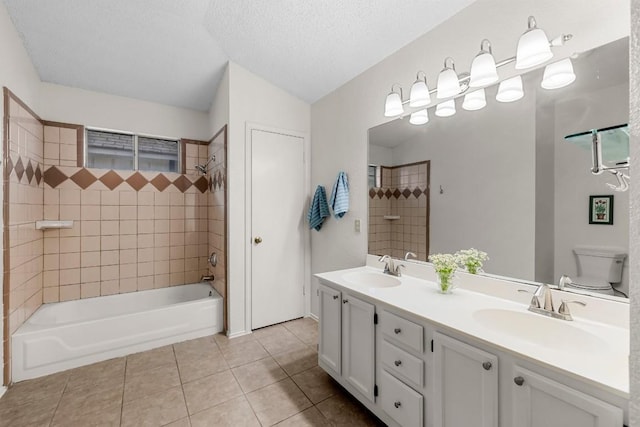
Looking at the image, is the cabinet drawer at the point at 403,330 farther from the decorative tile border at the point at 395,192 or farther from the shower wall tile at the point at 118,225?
the shower wall tile at the point at 118,225

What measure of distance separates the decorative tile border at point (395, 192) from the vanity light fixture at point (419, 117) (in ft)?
1.53

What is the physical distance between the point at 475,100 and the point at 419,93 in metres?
0.34

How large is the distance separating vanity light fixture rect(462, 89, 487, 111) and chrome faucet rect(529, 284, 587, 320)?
3.43ft

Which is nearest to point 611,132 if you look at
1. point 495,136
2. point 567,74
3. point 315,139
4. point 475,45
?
point 567,74

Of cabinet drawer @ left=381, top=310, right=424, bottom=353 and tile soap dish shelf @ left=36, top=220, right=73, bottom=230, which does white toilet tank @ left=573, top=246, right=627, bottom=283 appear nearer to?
cabinet drawer @ left=381, top=310, right=424, bottom=353

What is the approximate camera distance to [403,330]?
143cm

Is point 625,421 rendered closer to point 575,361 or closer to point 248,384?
point 575,361

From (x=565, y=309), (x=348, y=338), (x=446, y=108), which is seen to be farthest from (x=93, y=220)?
(x=565, y=309)

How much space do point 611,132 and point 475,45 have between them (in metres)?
0.88

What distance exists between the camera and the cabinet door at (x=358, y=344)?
163 centimetres

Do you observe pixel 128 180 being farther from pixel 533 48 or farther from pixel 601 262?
pixel 601 262

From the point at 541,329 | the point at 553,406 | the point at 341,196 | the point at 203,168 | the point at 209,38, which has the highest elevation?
the point at 209,38

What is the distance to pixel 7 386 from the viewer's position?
1.97 meters

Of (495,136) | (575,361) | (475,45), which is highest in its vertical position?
(475,45)
